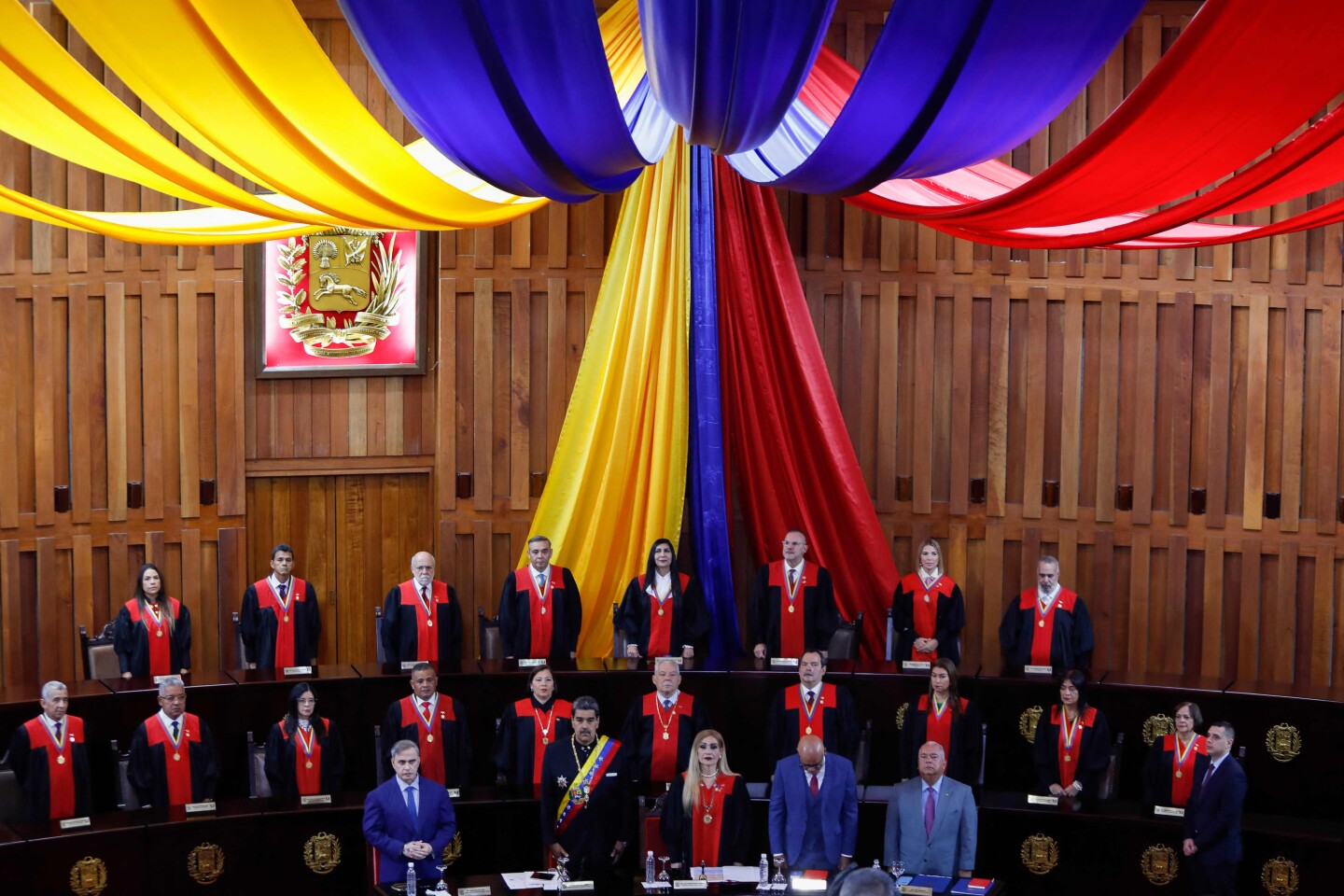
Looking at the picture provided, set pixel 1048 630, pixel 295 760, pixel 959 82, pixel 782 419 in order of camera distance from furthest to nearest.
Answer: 1. pixel 782 419
2. pixel 1048 630
3. pixel 295 760
4. pixel 959 82

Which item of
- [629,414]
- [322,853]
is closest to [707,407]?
[629,414]

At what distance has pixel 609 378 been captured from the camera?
9070 mm

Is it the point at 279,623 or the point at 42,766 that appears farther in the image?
the point at 279,623

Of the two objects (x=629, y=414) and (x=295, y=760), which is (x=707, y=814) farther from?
(x=629, y=414)

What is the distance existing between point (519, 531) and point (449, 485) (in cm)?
54

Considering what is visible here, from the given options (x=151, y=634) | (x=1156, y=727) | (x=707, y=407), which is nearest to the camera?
(x=1156, y=727)

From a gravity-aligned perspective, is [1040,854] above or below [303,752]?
below

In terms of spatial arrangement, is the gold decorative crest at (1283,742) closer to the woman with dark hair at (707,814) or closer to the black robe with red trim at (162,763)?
the woman with dark hair at (707,814)

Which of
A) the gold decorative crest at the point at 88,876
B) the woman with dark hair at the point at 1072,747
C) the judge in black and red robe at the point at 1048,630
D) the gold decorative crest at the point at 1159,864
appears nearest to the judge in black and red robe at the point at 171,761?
the gold decorative crest at the point at 88,876

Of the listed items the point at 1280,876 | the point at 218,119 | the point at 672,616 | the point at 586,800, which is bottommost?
the point at 1280,876

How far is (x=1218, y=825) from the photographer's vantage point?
6.92 metres

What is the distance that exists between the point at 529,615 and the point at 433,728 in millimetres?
1159

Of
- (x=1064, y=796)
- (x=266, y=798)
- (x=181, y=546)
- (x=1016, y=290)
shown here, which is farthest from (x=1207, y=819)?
(x=181, y=546)

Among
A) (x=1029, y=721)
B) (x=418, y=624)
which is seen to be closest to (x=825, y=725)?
(x=1029, y=721)
